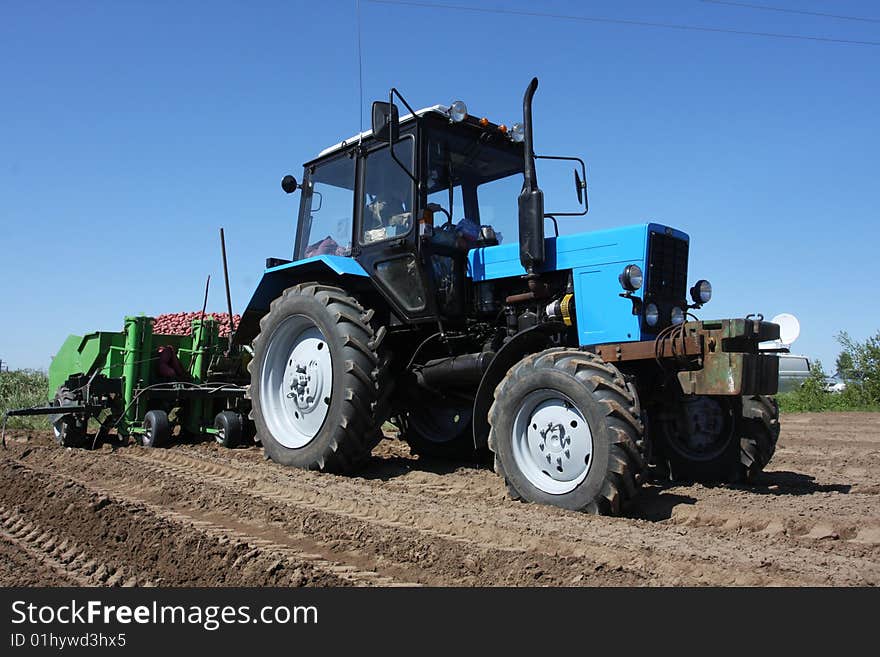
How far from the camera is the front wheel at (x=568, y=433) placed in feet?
14.0

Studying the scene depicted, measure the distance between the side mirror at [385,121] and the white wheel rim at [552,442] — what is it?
229 cm

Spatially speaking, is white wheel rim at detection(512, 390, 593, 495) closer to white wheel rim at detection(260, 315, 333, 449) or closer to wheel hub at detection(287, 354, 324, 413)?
white wheel rim at detection(260, 315, 333, 449)

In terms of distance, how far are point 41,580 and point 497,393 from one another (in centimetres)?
283

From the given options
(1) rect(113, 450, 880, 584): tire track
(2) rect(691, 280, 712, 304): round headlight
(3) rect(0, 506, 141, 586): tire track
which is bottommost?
(3) rect(0, 506, 141, 586): tire track

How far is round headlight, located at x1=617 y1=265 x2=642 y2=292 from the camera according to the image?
5.03 m

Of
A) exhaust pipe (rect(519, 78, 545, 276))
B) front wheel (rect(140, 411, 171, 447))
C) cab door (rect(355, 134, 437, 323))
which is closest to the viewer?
exhaust pipe (rect(519, 78, 545, 276))

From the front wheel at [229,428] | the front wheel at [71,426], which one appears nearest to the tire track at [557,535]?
the front wheel at [229,428]

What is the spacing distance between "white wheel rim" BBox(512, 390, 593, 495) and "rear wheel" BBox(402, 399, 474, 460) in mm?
1711

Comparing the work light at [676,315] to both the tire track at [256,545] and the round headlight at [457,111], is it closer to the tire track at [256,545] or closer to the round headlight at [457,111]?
the round headlight at [457,111]

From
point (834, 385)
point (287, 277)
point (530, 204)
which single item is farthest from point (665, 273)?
point (834, 385)

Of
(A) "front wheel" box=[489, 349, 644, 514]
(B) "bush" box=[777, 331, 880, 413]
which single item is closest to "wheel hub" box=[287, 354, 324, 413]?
(A) "front wheel" box=[489, 349, 644, 514]

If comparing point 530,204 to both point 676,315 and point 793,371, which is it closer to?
point 676,315

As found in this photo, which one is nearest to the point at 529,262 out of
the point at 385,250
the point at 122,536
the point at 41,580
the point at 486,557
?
the point at 385,250

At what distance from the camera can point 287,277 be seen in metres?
7.28
